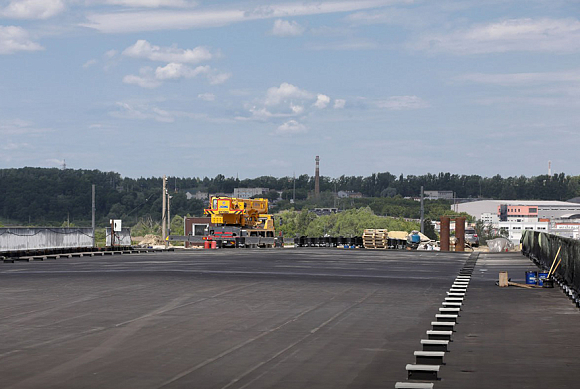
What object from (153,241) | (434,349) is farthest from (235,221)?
(434,349)

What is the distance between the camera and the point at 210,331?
14766mm

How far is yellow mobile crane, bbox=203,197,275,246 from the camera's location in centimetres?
7106

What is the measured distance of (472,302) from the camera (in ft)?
68.1

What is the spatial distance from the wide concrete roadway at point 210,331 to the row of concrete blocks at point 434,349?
21cm

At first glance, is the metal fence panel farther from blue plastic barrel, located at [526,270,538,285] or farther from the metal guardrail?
blue plastic barrel, located at [526,270,538,285]

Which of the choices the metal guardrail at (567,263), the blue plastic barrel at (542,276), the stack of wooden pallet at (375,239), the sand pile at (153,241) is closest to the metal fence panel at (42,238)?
the metal guardrail at (567,263)

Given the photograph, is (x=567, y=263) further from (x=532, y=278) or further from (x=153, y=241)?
(x=153, y=241)

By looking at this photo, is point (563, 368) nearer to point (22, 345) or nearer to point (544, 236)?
point (22, 345)

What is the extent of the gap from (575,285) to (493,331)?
724cm

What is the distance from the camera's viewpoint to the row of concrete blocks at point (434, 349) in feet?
33.7

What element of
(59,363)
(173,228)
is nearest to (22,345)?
(59,363)

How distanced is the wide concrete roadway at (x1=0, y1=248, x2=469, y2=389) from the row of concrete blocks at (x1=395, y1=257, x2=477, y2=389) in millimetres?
209

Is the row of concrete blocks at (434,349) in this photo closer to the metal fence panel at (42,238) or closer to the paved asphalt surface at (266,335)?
the paved asphalt surface at (266,335)

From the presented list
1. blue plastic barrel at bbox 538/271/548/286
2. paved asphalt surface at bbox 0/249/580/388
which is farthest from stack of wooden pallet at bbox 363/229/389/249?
blue plastic barrel at bbox 538/271/548/286
